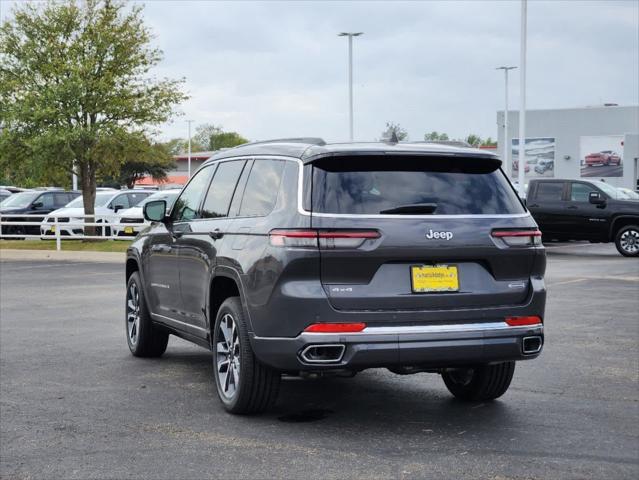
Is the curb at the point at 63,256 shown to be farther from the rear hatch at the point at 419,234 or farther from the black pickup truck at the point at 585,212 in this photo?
the rear hatch at the point at 419,234

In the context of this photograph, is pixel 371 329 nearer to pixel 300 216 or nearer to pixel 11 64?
pixel 300 216

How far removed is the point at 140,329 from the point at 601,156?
60.3m

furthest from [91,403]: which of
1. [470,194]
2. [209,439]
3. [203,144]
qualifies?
[203,144]

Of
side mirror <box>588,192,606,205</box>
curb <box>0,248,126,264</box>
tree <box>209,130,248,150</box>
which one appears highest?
tree <box>209,130,248,150</box>

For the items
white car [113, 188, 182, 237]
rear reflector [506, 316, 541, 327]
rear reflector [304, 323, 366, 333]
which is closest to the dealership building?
white car [113, 188, 182, 237]

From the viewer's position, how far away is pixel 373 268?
6.27 m

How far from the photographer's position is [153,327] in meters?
9.38

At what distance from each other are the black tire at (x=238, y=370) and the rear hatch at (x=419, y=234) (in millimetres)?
798

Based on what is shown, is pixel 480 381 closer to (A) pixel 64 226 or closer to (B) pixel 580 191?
(B) pixel 580 191

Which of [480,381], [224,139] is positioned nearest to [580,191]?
[480,381]

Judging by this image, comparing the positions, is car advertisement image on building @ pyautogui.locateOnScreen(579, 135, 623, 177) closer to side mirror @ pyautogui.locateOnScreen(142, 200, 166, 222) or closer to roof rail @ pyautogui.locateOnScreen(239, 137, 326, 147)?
side mirror @ pyautogui.locateOnScreen(142, 200, 166, 222)

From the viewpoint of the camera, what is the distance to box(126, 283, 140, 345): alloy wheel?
9.55m

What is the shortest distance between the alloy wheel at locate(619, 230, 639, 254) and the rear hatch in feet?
61.7

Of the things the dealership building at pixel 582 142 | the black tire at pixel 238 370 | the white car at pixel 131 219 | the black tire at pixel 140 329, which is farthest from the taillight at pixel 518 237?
the dealership building at pixel 582 142
